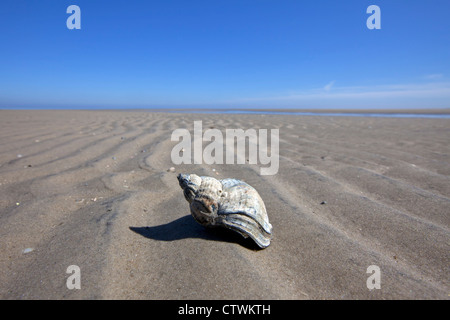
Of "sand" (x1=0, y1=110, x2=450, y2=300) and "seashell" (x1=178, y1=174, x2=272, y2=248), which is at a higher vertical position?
"seashell" (x1=178, y1=174, x2=272, y2=248)

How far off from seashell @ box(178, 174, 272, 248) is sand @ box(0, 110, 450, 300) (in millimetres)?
114

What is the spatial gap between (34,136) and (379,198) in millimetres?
6518

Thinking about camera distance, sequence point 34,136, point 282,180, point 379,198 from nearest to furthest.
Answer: point 379,198 → point 282,180 → point 34,136

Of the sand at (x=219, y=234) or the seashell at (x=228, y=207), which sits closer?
the sand at (x=219, y=234)

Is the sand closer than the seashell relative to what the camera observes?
Yes

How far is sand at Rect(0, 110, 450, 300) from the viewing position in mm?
1449

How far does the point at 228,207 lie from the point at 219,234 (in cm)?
26

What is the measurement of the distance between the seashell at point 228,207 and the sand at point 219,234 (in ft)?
0.37

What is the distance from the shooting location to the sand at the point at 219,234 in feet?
4.75

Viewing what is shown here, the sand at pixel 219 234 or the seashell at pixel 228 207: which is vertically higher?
the seashell at pixel 228 207

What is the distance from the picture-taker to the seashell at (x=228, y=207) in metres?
1.75

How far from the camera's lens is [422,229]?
6.59 feet
